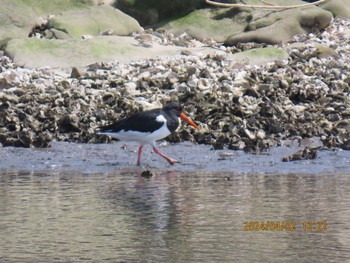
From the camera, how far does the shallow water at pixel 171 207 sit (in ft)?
26.0

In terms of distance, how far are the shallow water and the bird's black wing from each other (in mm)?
523

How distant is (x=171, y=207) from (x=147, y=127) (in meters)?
4.02

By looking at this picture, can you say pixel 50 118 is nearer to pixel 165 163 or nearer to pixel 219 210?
pixel 165 163

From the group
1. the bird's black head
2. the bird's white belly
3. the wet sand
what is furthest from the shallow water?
the bird's black head

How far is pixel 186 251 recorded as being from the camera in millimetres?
7871

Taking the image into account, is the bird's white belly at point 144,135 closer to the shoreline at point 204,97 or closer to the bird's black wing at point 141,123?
the bird's black wing at point 141,123

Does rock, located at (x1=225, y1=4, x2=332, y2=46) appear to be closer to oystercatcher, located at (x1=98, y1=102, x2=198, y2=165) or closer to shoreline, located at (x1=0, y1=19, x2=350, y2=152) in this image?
shoreline, located at (x1=0, y1=19, x2=350, y2=152)

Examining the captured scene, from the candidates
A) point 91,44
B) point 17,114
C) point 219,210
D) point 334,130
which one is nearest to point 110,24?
point 91,44

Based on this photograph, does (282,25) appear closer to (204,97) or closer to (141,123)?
(204,97)

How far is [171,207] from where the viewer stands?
996 centimetres

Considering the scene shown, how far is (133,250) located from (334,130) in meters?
7.88
